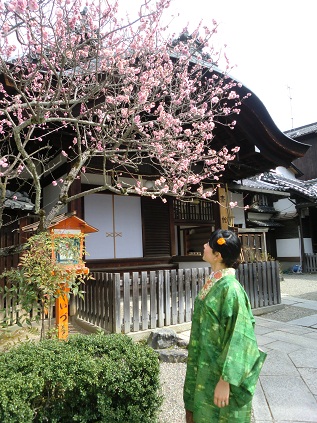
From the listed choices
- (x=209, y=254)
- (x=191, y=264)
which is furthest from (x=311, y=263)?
(x=209, y=254)

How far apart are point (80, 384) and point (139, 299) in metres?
3.24

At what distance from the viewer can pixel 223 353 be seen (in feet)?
6.49

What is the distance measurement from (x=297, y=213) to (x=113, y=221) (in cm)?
1346

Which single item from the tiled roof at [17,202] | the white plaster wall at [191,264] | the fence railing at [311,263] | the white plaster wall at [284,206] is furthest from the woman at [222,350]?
the white plaster wall at [284,206]

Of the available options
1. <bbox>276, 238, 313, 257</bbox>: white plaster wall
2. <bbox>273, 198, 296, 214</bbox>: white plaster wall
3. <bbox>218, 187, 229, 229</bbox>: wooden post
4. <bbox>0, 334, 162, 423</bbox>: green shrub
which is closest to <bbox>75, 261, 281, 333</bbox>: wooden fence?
<bbox>0, 334, 162, 423</bbox>: green shrub

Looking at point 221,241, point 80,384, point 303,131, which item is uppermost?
point 303,131

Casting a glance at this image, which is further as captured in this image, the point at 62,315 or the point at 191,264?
the point at 191,264

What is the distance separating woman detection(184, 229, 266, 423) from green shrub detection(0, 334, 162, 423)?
1.74 ft

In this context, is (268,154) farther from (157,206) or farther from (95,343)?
(95,343)

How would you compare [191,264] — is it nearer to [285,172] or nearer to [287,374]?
[287,374]

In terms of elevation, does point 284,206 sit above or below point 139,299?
above

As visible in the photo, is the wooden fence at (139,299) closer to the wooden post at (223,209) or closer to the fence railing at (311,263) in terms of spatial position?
the wooden post at (223,209)

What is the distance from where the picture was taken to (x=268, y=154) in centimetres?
912

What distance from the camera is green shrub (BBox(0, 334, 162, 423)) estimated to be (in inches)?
90.2
